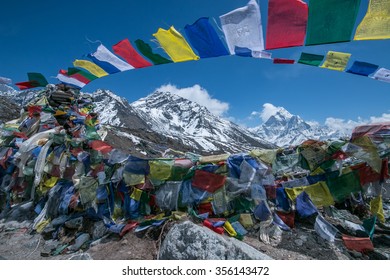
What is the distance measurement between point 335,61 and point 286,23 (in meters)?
1.94

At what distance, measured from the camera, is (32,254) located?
5.95 m

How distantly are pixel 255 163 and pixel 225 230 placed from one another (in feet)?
5.80

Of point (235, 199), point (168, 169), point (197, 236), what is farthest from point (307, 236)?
point (168, 169)

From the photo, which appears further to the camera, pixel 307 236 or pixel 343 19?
pixel 307 236

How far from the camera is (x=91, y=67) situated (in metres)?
8.52

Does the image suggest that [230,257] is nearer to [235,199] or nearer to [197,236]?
[197,236]

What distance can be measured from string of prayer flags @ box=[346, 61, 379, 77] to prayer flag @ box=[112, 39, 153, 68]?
17.4 feet

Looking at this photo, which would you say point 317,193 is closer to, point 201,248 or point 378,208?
point 378,208

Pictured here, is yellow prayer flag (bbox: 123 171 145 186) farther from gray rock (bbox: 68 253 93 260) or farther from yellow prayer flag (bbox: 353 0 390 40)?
yellow prayer flag (bbox: 353 0 390 40)

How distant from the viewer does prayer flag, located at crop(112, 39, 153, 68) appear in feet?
23.8

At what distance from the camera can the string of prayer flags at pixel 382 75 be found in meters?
6.11

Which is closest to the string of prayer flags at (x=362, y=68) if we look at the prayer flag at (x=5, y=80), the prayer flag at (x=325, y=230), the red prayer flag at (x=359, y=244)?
the prayer flag at (x=325, y=230)

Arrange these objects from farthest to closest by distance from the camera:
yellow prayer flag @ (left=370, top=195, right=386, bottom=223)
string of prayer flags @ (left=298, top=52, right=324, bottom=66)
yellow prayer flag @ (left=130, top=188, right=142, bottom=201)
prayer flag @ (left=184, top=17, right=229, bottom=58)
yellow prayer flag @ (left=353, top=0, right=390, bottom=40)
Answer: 1. yellow prayer flag @ (left=130, top=188, right=142, bottom=201)
2. string of prayer flags @ (left=298, top=52, right=324, bottom=66)
3. prayer flag @ (left=184, top=17, right=229, bottom=58)
4. yellow prayer flag @ (left=370, top=195, right=386, bottom=223)
5. yellow prayer flag @ (left=353, top=0, right=390, bottom=40)

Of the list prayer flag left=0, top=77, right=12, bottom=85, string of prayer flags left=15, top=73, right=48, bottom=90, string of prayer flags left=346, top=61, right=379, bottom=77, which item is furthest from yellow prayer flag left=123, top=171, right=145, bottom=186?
prayer flag left=0, top=77, right=12, bottom=85
